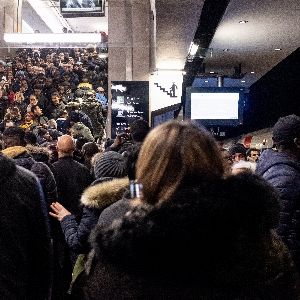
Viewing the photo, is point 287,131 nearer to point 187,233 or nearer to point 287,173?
point 287,173

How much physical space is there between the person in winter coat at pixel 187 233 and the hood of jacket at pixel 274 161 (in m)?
1.81

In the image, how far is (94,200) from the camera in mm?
2930

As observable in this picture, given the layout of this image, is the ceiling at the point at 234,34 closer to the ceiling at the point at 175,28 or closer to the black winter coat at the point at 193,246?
the ceiling at the point at 175,28

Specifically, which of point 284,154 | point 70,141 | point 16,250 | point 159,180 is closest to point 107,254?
point 159,180

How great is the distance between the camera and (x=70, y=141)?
5879 mm

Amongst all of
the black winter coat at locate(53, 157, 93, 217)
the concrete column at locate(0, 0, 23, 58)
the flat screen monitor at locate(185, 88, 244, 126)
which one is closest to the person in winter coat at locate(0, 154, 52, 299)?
the black winter coat at locate(53, 157, 93, 217)

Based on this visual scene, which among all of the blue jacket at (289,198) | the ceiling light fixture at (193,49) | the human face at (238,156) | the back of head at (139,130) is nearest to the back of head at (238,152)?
the human face at (238,156)

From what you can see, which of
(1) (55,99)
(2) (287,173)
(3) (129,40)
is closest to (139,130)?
(2) (287,173)

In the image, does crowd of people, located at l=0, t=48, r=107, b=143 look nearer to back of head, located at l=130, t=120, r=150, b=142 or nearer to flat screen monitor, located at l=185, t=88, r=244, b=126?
flat screen monitor, located at l=185, t=88, r=244, b=126

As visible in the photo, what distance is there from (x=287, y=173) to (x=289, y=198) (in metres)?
0.16

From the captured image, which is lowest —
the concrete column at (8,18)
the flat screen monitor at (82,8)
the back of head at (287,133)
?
the back of head at (287,133)

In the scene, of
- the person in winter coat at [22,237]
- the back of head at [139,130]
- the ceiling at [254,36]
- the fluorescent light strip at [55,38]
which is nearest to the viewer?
the person in winter coat at [22,237]

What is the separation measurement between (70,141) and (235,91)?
5.32 metres

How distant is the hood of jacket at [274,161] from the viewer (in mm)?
3529
